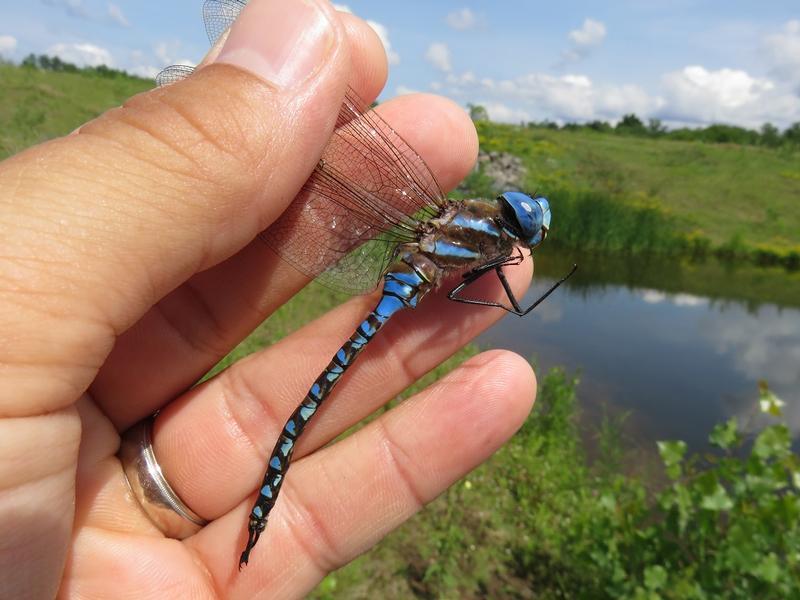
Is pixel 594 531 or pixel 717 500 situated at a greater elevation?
pixel 717 500

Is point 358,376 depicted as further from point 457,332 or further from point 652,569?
point 652,569

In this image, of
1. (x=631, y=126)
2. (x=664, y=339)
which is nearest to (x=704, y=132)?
(x=631, y=126)

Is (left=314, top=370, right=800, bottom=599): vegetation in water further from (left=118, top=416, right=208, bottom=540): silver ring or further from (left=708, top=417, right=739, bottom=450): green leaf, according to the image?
(left=118, top=416, right=208, bottom=540): silver ring

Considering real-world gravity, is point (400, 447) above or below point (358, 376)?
below

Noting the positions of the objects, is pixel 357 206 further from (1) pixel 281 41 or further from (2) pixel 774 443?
(2) pixel 774 443

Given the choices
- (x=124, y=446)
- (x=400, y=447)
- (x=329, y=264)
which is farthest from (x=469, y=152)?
(x=124, y=446)

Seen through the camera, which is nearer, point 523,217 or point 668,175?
point 523,217

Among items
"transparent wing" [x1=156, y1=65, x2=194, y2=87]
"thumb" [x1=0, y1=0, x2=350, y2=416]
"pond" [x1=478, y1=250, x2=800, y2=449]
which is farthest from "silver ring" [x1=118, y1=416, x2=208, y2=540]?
"pond" [x1=478, y1=250, x2=800, y2=449]
